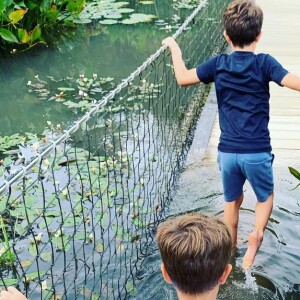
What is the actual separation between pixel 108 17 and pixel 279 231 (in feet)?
21.1

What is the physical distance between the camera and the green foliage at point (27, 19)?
261 inches

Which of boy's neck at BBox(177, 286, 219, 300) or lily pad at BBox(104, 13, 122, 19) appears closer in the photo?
boy's neck at BBox(177, 286, 219, 300)

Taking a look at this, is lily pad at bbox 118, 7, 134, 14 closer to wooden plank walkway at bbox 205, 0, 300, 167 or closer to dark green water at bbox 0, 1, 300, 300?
dark green water at bbox 0, 1, 300, 300

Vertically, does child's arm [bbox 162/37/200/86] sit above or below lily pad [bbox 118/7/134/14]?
above

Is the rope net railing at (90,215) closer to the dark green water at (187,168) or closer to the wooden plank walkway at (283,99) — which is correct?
the dark green water at (187,168)

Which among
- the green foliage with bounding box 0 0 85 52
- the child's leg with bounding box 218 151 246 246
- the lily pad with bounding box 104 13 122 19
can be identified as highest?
the child's leg with bounding box 218 151 246 246

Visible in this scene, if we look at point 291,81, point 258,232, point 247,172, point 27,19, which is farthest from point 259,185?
point 27,19

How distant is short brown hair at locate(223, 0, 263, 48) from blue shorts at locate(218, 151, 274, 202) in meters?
0.45

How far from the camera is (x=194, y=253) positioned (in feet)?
4.83

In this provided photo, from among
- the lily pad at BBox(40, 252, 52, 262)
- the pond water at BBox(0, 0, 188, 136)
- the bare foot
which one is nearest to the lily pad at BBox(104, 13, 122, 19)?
the pond water at BBox(0, 0, 188, 136)

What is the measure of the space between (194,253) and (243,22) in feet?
4.03

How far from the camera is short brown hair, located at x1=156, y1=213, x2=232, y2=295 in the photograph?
1476 millimetres

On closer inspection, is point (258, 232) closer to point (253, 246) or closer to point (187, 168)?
point (253, 246)

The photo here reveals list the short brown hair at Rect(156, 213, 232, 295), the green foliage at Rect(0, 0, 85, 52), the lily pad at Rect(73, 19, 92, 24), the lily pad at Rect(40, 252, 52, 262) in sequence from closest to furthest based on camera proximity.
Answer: the short brown hair at Rect(156, 213, 232, 295)
the lily pad at Rect(40, 252, 52, 262)
the green foliage at Rect(0, 0, 85, 52)
the lily pad at Rect(73, 19, 92, 24)
